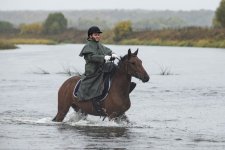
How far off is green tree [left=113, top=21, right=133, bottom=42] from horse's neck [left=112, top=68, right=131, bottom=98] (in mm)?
91472

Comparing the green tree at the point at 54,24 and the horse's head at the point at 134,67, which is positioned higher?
the horse's head at the point at 134,67

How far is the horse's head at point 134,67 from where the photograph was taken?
13.1 metres

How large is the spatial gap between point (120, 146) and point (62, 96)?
3.27 meters

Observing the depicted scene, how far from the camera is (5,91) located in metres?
25.4

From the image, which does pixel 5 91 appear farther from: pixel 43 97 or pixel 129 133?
pixel 129 133

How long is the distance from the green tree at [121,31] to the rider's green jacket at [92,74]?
9118cm

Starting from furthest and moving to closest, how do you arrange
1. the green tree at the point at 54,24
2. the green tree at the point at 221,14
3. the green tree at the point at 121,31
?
the green tree at the point at 54,24
the green tree at the point at 121,31
the green tree at the point at 221,14

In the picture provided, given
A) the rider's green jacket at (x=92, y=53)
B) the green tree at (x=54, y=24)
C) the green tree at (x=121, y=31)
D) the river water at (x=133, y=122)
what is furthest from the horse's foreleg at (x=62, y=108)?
the green tree at (x=54, y=24)

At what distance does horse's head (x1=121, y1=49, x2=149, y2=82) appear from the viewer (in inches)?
517

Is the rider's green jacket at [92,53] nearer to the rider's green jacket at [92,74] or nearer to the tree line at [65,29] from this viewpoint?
the rider's green jacket at [92,74]

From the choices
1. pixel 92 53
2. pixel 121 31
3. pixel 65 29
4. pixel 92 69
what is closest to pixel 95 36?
pixel 92 53

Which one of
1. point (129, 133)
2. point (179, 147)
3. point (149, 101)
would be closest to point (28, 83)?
point (149, 101)

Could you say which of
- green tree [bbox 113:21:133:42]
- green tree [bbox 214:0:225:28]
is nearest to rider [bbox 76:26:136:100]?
green tree [bbox 214:0:225:28]

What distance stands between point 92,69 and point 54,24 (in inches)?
4898
